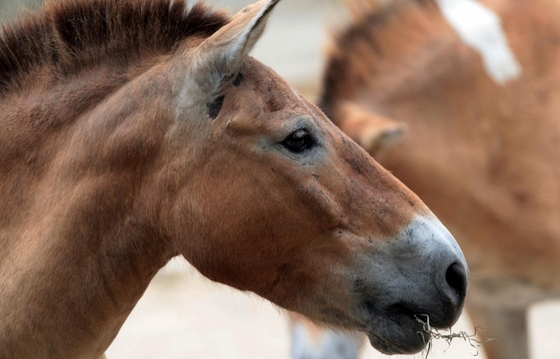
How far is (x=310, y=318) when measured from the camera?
2037 mm

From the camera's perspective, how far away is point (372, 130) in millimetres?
3666

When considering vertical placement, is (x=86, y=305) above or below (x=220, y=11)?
below

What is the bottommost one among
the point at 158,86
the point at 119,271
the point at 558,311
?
the point at 558,311

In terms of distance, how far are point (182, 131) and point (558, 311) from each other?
502 centimetres

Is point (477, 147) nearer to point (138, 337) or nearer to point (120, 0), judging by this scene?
point (120, 0)

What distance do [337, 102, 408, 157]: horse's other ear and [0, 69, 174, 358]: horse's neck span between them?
1804mm

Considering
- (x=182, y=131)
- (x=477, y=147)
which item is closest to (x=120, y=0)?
(x=182, y=131)

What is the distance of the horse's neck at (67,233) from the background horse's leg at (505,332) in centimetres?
283

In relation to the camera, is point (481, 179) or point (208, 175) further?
point (481, 179)

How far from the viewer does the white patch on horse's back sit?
159 inches

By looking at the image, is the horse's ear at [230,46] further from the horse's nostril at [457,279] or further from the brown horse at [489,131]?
the brown horse at [489,131]

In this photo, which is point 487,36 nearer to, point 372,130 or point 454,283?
point 372,130

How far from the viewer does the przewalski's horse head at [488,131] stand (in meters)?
4.00

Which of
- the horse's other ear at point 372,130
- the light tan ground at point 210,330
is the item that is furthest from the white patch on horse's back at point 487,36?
the light tan ground at point 210,330
